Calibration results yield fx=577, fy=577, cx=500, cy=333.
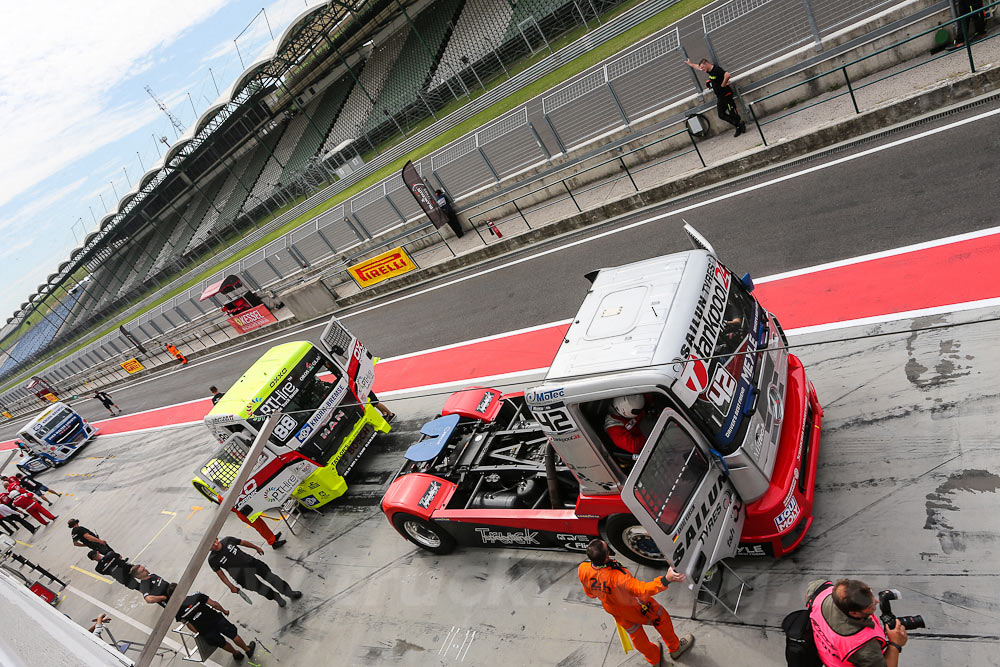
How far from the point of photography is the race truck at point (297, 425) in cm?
877

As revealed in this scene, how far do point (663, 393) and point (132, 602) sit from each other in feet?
35.6

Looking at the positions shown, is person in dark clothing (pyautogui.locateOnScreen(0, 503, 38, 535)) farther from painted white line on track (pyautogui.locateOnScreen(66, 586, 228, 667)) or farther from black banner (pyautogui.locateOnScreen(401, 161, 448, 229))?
black banner (pyautogui.locateOnScreen(401, 161, 448, 229))

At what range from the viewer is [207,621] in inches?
277

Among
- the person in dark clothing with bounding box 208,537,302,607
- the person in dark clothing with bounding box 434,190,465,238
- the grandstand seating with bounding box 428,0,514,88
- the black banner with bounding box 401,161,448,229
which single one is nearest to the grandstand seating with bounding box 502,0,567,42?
the grandstand seating with bounding box 428,0,514,88

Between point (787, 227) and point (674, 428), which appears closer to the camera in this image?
point (674, 428)

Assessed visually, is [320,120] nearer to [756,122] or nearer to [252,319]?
[252,319]

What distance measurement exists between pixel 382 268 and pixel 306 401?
9718 millimetres

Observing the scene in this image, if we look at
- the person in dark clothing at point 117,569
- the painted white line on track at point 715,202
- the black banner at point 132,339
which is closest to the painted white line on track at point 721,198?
the painted white line on track at point 715,202

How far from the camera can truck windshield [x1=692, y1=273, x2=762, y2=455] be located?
4668 mm

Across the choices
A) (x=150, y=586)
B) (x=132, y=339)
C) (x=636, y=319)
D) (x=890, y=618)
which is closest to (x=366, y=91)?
(x=132, y=339)

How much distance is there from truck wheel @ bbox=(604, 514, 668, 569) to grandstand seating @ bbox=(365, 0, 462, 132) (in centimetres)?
3205

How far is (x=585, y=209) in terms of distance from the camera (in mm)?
13930

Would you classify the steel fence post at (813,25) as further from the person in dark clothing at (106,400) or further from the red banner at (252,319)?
the person in dark clothing at (106,400)

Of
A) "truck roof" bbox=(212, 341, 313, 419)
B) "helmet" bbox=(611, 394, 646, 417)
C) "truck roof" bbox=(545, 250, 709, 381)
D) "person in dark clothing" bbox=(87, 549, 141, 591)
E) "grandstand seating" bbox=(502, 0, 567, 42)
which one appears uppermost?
"grandstand seating" bbox=(502, 0, 567, 42)
